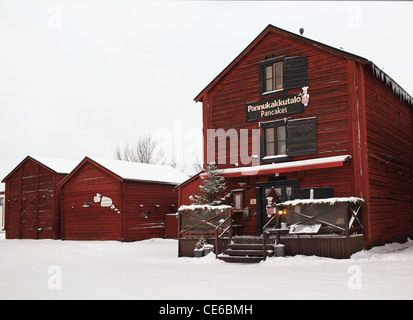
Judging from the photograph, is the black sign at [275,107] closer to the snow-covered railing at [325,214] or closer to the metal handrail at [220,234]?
the snow-covered railing at [325,214]

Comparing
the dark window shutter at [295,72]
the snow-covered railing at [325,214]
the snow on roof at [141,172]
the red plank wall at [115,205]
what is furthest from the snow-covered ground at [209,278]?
the snow on roof at [141,172]

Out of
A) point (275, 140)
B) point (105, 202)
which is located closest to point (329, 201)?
point (275, 140)

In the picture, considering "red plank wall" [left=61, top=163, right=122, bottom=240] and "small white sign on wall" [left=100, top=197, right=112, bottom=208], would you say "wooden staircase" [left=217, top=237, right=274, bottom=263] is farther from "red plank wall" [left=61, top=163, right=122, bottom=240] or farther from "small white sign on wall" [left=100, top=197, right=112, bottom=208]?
"small white sign on wall" [left=100, top=197, right=112, bottom=208]

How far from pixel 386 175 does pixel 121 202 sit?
1468 centimetres

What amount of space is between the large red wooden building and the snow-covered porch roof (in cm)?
4

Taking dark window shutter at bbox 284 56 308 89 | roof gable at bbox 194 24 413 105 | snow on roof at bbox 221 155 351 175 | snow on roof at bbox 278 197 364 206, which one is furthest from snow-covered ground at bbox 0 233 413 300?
dark window shutter at bbox 284 56 308 89

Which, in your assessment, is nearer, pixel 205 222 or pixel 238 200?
pixel 205 222

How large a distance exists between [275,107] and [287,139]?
1523 millimetres

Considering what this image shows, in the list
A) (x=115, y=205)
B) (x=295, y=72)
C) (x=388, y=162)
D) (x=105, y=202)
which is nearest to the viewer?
(x=295, y=72)

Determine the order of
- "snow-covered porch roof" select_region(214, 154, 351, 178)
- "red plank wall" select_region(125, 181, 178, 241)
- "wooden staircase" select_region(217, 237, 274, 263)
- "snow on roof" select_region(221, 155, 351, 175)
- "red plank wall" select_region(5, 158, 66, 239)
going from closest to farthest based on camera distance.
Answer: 1. "wooden staircase" select_region(217, 237, 274, 263)
2. "snow-covered porch roof" select_region(214, 154, 351, 178)
3. "snow on roof" select_region(221, 155, 351, 175)
4. "red plank wall" select_region(125, 181, 178, 241)
5. "red plank wall" select_region(5, 158, 66, 239)

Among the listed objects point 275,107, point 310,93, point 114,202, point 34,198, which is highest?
point 310,93

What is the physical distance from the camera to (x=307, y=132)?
18172 mm

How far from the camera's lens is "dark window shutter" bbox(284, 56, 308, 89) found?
60.9 ft

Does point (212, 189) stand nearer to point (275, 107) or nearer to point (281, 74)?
point (275, 107)
